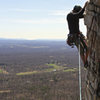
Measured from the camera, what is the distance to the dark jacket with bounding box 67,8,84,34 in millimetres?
4832

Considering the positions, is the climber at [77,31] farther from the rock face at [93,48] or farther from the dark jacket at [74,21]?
the rock face at [93,48]

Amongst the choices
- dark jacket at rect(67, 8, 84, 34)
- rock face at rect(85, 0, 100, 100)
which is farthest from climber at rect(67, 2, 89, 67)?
rock face at rect(85, 0, 100, 100)

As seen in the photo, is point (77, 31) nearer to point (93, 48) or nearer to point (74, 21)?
point (74, 21)

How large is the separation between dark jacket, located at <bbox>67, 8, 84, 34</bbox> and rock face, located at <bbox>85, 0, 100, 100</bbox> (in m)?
0.66

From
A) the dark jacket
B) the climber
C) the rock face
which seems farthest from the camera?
the dark jacket

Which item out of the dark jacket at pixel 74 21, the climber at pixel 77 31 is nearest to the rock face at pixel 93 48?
the climber at pixel 77 31

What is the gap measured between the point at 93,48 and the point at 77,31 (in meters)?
1.36

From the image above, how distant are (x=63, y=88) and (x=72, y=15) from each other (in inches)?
3030

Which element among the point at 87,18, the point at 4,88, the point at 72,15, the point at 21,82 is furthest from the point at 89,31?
the point at 21,82

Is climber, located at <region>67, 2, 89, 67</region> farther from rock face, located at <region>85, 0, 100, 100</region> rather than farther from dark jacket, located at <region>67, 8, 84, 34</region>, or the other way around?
rock face, located at <region>85, 0, 100, 100</region>

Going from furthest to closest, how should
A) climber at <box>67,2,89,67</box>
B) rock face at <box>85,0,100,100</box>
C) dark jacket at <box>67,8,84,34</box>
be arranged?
1. dark jacket at <box>67,8,84,34</box>
2. climber at <box>67,2,89,67</box>
3. rock face at <box>85,0,100,100</box>

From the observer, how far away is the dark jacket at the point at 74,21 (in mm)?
4832

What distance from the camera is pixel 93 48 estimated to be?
3.88 metres

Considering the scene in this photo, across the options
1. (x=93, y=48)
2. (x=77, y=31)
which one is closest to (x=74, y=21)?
(x=77, y=31)
